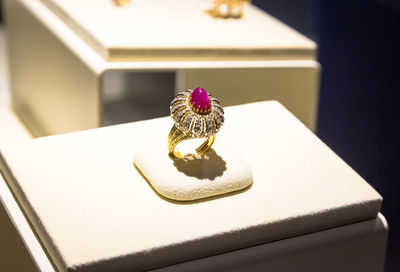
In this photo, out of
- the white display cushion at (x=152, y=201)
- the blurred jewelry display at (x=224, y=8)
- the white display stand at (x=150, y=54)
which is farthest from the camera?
the blurred jewelry display at (x=224, y=8)

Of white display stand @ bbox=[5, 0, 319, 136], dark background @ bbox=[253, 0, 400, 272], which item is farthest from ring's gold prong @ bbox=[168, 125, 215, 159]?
dark background @ bbox=[253, 0, 400, 272]

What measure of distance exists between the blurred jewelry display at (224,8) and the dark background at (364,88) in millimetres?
278

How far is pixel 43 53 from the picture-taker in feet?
5.08

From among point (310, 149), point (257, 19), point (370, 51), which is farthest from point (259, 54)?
point (310, 149)

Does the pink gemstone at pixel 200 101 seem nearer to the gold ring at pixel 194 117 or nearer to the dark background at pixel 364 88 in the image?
the gold ring at pixel 194 117

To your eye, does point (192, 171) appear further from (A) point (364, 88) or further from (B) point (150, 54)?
(A) point (364, 88)

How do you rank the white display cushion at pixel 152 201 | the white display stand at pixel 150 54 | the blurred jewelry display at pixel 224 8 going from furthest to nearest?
the blurred jewelry display at pixel 224 8, the white display stand at pixel 150 54, the white display cushion at pixel 152 201

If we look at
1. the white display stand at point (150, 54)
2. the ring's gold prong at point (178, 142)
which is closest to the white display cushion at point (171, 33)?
the white display stand at point (150, 54)

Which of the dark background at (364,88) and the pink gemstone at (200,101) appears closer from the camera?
the pink gemstone at (200,101)

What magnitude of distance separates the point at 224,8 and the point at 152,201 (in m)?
0.75

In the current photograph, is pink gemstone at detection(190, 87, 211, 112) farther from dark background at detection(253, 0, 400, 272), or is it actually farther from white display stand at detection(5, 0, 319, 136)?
dark background at detection(253, 0, 400, 272)

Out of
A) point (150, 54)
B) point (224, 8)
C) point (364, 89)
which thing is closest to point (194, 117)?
point (150, 54)

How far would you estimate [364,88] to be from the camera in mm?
1672

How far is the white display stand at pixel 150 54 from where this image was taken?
4.49 ft
